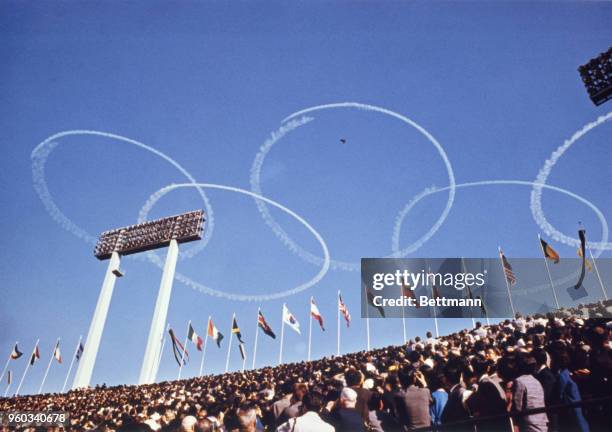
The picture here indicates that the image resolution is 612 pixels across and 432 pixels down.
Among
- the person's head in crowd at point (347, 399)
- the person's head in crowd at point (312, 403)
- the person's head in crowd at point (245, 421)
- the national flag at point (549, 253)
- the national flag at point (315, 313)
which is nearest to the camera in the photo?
the person's head in crowd at point (245, 421)

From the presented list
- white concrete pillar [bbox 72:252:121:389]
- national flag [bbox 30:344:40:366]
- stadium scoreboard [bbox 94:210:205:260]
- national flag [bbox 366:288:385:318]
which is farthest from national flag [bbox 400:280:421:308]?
national flag [bbox 30:344:40:366]

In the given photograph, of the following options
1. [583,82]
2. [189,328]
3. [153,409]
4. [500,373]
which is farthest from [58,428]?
[583,82]

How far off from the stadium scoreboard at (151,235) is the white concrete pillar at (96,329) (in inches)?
88.8

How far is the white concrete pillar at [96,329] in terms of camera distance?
44.6 meters

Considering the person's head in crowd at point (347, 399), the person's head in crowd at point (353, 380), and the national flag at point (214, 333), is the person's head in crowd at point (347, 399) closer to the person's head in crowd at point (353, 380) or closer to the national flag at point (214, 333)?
the person's head in crowd at point (353, 380)

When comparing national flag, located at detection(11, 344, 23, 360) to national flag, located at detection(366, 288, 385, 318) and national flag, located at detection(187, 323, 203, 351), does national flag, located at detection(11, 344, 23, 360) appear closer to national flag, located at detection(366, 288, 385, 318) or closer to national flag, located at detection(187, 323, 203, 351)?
national flag, located at detection(187, 323, 203, 351)

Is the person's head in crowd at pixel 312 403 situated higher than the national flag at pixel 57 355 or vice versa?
the national flag at pixel 57 355

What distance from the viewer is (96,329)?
161 feet

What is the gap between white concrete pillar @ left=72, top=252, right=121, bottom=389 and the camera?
146 ft

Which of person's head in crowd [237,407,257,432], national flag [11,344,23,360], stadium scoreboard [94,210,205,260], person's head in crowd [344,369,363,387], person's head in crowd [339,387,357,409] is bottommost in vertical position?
person's head in crowd [237,407,257,432]

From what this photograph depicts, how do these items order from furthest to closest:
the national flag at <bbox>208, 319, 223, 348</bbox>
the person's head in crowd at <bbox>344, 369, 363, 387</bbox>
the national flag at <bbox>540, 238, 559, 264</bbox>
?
the national flag at <bbox>208, 319, 223, 348</bbox> < the national flag at <bbox>540, 238, 559, 264</bbox> < the person's head in crowd at <bbox>344, 369, 363, 387</bbox>

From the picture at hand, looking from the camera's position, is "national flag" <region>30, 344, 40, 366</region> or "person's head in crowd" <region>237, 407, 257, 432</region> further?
"national flag" <region>30, 344, 40, 366</region>

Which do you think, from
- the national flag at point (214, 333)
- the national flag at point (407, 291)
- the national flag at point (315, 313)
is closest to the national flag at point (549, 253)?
the national flag at point (407, 291)

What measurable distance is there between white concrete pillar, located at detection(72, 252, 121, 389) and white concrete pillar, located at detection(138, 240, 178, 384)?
9.76 meters
